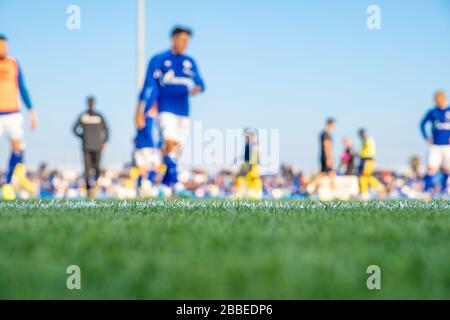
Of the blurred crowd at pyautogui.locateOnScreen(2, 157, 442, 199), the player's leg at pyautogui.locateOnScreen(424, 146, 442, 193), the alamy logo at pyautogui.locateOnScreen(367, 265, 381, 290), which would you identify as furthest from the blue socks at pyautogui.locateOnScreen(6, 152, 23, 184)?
the blurred crowd at pyautogui.locateOnScreen(2, 157, 442, 199)

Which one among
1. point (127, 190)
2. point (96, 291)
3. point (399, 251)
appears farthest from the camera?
point (127, 190)

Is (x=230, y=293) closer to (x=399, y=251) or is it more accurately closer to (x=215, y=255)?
(x=215, y=255)

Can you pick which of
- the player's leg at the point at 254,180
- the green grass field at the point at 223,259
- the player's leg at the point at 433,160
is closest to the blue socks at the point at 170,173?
the green grass field at the point at 223,259

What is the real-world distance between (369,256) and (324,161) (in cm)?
1206

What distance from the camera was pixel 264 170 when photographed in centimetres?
1695

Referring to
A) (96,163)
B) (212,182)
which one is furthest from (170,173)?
(212,182)

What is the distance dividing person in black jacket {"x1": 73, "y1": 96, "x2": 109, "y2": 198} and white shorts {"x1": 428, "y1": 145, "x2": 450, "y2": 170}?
687 centimetres

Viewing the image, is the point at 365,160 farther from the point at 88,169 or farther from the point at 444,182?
the point at 88,169

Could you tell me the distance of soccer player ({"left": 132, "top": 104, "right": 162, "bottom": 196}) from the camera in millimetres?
10328

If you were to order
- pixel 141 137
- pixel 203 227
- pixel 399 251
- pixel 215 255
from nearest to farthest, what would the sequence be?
pixel 215 255 → pixel 399 251 → pixel 203 227 → pixel 141 137

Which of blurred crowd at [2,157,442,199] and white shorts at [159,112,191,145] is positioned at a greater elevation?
white shorts at [159,112,191,145]

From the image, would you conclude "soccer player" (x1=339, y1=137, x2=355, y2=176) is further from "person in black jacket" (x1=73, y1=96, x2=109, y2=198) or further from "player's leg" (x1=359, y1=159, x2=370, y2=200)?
"person in black jacket" (x1=73, y1=96, x2=109, y2=198)

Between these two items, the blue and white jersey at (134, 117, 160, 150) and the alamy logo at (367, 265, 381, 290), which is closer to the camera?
the alamy logo at (367, 265, 381, 290)
